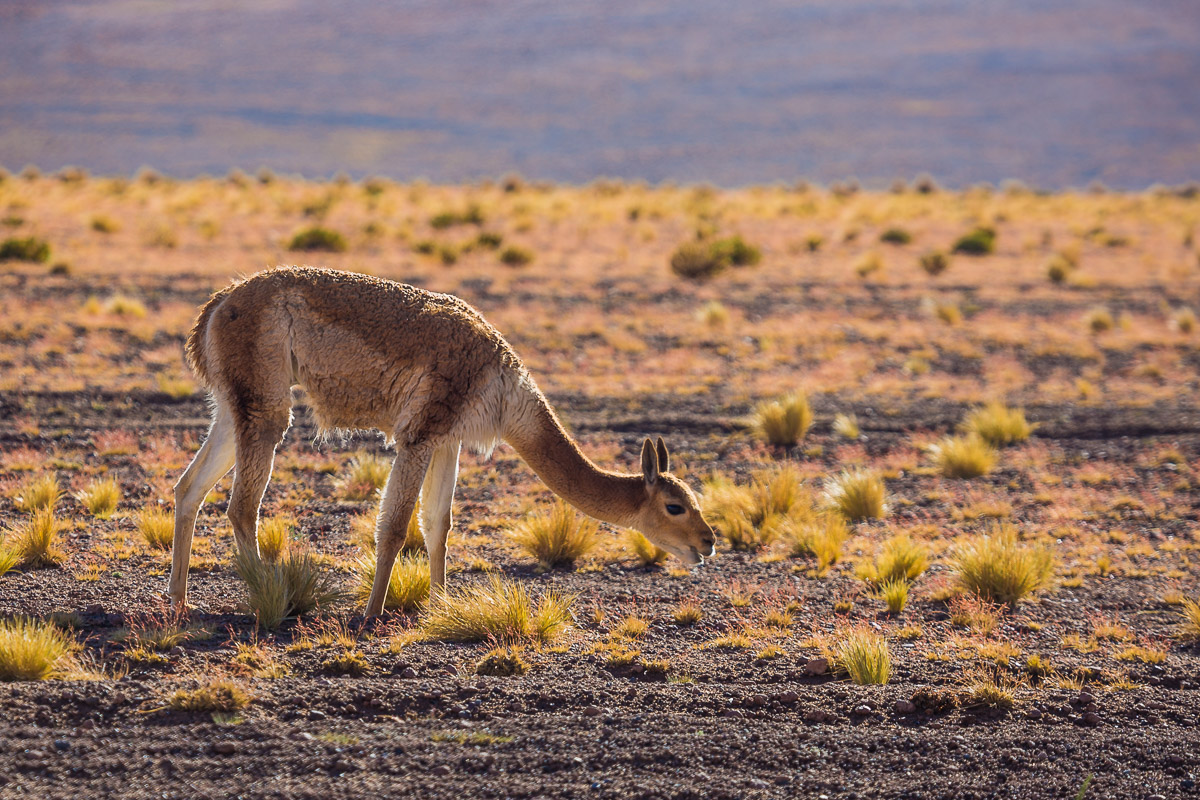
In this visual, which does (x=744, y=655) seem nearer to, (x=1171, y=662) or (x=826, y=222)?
(x=1171, y=662)

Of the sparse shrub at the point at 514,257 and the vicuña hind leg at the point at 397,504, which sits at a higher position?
the sparse shrub at the point at 514,257

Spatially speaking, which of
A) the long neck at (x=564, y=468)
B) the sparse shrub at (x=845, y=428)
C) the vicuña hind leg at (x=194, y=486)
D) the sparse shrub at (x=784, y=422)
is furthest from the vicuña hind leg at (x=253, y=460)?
the sparse shrub at (x=845, y=428)

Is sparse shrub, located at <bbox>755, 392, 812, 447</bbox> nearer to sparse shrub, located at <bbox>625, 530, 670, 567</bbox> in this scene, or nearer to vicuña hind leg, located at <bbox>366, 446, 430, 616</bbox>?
sparse shrub, located at <bbox>625, 530, 670, 567</bbox>

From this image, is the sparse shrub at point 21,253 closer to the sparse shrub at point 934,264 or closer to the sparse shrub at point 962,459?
the sparse shrub at point 962,459

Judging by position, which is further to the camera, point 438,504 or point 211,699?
point 438,504

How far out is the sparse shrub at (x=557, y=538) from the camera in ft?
29.8

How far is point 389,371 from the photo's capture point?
Answer: 22.9 ft

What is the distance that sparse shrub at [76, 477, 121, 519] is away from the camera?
31.2ft

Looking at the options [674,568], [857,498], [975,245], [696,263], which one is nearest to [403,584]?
[674,568]

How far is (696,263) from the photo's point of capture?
86.0ft

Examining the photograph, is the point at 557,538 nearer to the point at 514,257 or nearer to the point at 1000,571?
the point at 1000,571

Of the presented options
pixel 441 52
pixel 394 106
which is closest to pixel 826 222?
pixel 394 106

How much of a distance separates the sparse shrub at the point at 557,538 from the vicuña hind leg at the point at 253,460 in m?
2.58

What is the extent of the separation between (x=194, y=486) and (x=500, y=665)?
2173mm
